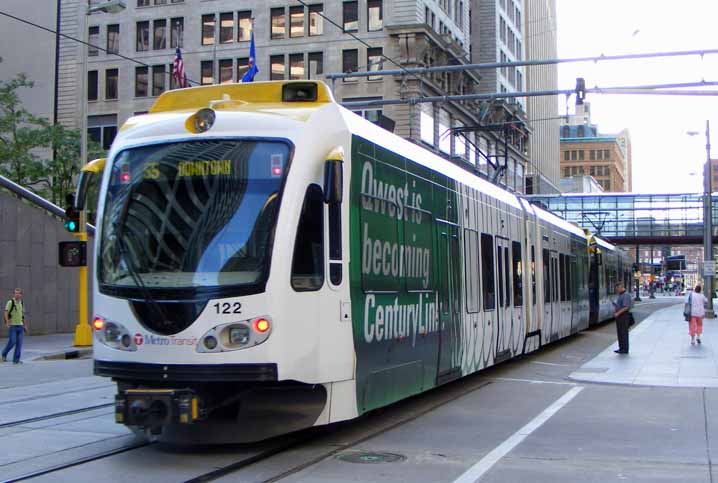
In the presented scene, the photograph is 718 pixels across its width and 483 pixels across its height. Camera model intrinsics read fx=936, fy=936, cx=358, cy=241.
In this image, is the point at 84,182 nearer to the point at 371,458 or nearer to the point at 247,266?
the point at 247,266

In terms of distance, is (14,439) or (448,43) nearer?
(14,439)

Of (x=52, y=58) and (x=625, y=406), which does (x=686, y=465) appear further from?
(x=52, y=58)

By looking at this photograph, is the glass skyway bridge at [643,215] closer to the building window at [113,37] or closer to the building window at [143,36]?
the building window at [143,36]

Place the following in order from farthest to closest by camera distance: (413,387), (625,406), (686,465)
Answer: (625,406)
(413,387)
(686,465)

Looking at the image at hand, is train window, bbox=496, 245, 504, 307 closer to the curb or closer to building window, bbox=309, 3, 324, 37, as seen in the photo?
the curb

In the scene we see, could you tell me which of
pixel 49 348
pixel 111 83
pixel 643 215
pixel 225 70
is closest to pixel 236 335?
pixel 49 348

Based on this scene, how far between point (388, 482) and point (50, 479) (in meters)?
2.84

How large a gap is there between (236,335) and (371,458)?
1.81m

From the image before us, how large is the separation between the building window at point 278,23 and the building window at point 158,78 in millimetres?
7619

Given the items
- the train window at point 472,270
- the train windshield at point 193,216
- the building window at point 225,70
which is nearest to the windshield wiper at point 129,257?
the train windshield at point 193,216

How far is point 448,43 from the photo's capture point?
5916 centimetres

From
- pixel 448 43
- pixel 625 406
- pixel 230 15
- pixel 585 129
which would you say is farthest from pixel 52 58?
pixel 585 129

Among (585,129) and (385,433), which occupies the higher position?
(585,129)

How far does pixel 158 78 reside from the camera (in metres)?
60.0
